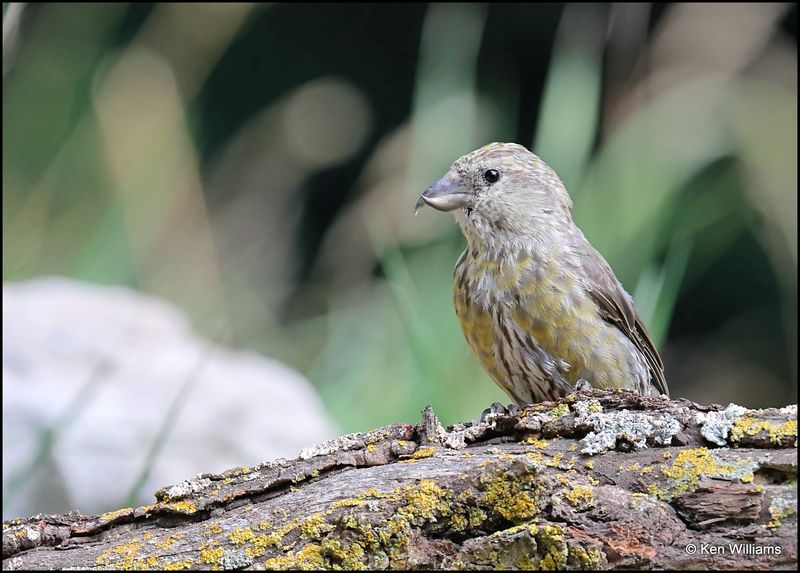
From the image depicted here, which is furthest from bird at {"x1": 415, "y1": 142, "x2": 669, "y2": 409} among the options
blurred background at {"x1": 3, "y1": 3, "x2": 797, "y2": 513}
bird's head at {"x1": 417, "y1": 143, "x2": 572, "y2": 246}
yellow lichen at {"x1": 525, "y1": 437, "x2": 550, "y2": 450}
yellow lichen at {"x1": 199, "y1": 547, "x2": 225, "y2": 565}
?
blurred background at {"x1": 3, "y1": 3, "x2": 797, "y2": 513}

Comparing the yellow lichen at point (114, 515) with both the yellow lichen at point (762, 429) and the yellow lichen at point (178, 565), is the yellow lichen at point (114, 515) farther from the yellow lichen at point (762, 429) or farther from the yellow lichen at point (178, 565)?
the yellow lichen at point (762, 429)

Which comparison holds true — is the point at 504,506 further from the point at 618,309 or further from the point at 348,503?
the point at 618,309

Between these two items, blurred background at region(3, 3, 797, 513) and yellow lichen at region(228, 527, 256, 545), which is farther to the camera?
blurred background at region(3, 3, 797, 513)

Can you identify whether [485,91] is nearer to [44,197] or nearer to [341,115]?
[341,115]

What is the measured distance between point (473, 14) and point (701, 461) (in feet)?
12.7

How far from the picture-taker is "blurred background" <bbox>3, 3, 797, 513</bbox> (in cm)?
452

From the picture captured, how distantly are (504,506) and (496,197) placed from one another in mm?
1287

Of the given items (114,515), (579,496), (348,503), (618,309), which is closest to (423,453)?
(348,503)

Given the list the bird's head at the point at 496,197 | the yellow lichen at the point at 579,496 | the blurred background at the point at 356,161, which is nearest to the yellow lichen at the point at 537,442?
the yellow lichen at the point at 579,496

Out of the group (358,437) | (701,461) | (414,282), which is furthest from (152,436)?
(701,461)

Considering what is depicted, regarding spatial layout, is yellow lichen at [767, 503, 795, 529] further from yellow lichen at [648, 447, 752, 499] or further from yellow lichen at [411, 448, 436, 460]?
yellow lichen at [411, 448, 436, 460]

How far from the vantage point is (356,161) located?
5359 mm

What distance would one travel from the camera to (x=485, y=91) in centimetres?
525

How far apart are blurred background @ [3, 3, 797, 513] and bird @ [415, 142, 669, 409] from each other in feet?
4.16
